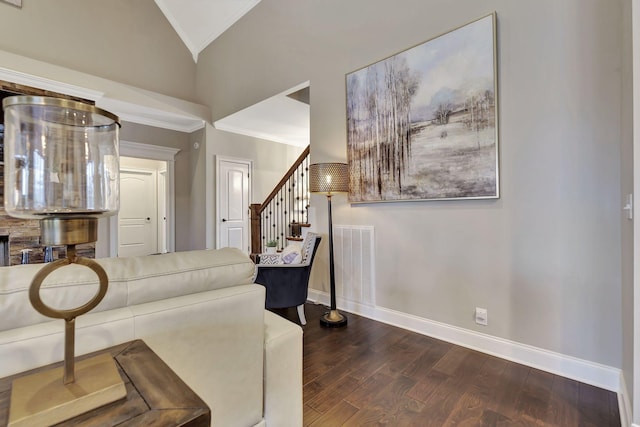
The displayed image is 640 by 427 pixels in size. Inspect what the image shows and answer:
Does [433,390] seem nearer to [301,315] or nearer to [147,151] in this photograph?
[301,315]

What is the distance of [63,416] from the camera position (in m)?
0.57

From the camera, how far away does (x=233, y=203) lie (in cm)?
560

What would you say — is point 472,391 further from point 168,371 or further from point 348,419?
point 168,371

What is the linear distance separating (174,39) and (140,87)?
121cm

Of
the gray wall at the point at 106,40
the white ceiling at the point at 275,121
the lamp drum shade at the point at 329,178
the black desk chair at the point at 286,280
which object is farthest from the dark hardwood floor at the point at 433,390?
the gray wall at the point at 106,40

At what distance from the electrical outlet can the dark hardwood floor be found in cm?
23

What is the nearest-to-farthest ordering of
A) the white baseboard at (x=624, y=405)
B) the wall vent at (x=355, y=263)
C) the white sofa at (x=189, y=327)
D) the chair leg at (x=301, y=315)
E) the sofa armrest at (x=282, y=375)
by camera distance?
1. the white sofa at (x=189, y=327)
2. the sofa armrest at (x=282, y=375)
3. the white baseboard at (x=624, y=405)
4. the chair leg at (x=301, y=315)
5. the wall vent at (x=355, y=263)

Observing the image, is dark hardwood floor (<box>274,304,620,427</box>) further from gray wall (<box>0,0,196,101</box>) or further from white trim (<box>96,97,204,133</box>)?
gray wall (<box>0,0,196,101</box>)

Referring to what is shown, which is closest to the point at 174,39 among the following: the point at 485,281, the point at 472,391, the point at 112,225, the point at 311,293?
the point at 112,225

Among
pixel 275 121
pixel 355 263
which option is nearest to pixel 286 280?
pixel 355 263

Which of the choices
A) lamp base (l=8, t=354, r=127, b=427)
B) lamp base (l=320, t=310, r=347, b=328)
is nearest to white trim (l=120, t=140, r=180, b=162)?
lamp base (l=320, t=310, r=347, b=328)

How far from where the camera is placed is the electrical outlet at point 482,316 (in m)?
2.27

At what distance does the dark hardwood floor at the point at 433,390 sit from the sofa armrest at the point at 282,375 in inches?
14.3

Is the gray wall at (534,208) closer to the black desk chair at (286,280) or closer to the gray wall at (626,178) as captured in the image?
the gray wall at (626,178)
